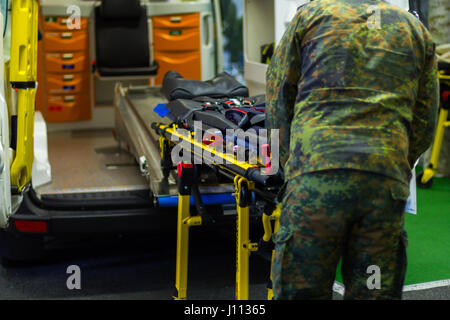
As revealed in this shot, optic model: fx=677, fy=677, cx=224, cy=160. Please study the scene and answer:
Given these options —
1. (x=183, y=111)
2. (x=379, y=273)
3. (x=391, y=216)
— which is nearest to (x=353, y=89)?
(x=391, y=216)

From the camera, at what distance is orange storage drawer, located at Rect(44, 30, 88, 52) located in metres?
7.68

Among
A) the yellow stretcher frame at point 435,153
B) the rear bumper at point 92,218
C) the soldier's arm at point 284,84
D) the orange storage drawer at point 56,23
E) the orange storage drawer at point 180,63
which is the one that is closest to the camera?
the soldier's arm at point 284,84

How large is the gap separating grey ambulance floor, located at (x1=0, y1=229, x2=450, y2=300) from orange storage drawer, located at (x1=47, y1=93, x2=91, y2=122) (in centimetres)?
293

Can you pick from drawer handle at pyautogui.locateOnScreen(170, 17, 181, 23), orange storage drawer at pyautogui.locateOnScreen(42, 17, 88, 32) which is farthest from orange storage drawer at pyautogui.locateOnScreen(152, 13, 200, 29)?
orange storage drawer at pyautogui.locateOnScreen(42, 17, 88, 32)

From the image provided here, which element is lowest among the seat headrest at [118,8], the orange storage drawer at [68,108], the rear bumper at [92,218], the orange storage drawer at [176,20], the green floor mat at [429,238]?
the green floor mat at [429,238]

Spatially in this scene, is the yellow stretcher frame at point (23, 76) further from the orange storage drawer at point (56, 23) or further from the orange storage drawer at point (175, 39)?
the orange storage drawer at point (175, 39)

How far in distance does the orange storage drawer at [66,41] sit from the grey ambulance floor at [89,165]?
1.11 metres

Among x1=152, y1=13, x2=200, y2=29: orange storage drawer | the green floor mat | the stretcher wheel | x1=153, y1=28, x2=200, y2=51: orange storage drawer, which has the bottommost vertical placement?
the stretcher wheel

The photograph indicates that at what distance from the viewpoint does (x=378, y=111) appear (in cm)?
240

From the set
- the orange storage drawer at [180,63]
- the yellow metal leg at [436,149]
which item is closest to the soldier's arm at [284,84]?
the yellow metal leg at [436,149]

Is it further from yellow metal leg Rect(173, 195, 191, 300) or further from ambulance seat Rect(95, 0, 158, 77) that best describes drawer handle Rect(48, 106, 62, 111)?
yellow metal leg Rect(173, 195, 191, 300)

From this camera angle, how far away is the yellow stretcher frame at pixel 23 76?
3.69m

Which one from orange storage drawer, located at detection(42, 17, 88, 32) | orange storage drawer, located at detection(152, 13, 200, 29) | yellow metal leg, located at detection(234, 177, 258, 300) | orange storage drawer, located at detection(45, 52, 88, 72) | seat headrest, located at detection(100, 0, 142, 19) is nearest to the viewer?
yellow metal leg, located at detection(234, 177, 258, 300)

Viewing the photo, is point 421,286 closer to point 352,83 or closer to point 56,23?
point 352,83
